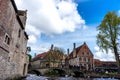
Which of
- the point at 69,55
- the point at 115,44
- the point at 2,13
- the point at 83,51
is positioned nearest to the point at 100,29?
the point at 115,44

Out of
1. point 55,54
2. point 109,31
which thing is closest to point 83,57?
point 55,54

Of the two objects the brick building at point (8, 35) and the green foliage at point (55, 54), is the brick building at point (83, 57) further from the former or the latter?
the brick building at point (8, 35)

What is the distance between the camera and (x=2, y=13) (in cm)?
937

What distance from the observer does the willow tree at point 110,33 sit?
25.2m

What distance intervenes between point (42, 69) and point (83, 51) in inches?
695

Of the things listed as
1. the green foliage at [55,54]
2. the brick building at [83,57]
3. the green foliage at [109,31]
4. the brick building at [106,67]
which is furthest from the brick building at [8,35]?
the brick building at [83,57]

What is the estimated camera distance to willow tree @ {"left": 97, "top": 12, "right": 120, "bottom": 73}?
2519cm

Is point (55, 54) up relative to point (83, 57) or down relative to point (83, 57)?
up

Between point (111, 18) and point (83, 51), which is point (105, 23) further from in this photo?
point (83, 51)

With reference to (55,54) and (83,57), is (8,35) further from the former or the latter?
(83,57)

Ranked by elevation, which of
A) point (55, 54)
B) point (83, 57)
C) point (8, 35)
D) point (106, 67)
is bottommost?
point (106, 67)

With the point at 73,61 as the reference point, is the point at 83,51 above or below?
above

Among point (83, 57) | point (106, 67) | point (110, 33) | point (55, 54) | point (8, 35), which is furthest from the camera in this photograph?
point (83, 57)

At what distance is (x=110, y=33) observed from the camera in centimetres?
2597
